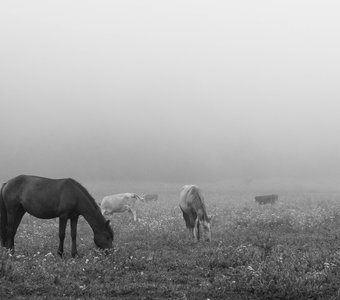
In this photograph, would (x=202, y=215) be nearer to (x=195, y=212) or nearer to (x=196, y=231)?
(x=196, y=231)

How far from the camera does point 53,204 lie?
1409 cm

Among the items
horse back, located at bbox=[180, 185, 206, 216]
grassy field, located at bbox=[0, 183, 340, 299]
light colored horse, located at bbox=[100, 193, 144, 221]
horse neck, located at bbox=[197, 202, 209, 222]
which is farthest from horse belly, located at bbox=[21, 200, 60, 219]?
light colored horse, located at bbox=[100, 193, 144, 221]

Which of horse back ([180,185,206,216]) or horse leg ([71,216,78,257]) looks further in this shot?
horse back ([180,185,206,216])

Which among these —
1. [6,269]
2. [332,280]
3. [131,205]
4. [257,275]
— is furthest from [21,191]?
[131,205]

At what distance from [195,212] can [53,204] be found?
276 inches

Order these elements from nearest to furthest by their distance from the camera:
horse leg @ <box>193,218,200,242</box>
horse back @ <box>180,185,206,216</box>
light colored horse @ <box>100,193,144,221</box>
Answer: horse leg @ <box>193,218,200,242</box>, horse back @ <box>180,185,206,216</box>, light colored horse @ <box>100,193,144,221</box>

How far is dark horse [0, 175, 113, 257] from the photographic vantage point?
14070 mm

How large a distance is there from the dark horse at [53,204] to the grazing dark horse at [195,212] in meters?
4.67

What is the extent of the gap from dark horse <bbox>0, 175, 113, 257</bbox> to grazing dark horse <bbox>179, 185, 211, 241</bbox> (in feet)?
15.3

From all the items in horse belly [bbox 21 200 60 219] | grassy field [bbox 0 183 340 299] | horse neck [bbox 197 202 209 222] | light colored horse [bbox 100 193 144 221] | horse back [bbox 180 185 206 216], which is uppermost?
horse belly [bbox 21 200 60 219]

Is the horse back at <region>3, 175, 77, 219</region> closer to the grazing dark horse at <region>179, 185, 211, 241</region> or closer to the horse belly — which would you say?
the horse belly

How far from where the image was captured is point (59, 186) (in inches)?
562

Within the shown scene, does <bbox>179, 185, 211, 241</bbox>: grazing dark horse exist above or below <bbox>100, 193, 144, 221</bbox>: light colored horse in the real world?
above

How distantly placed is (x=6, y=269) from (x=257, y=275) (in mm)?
6022
